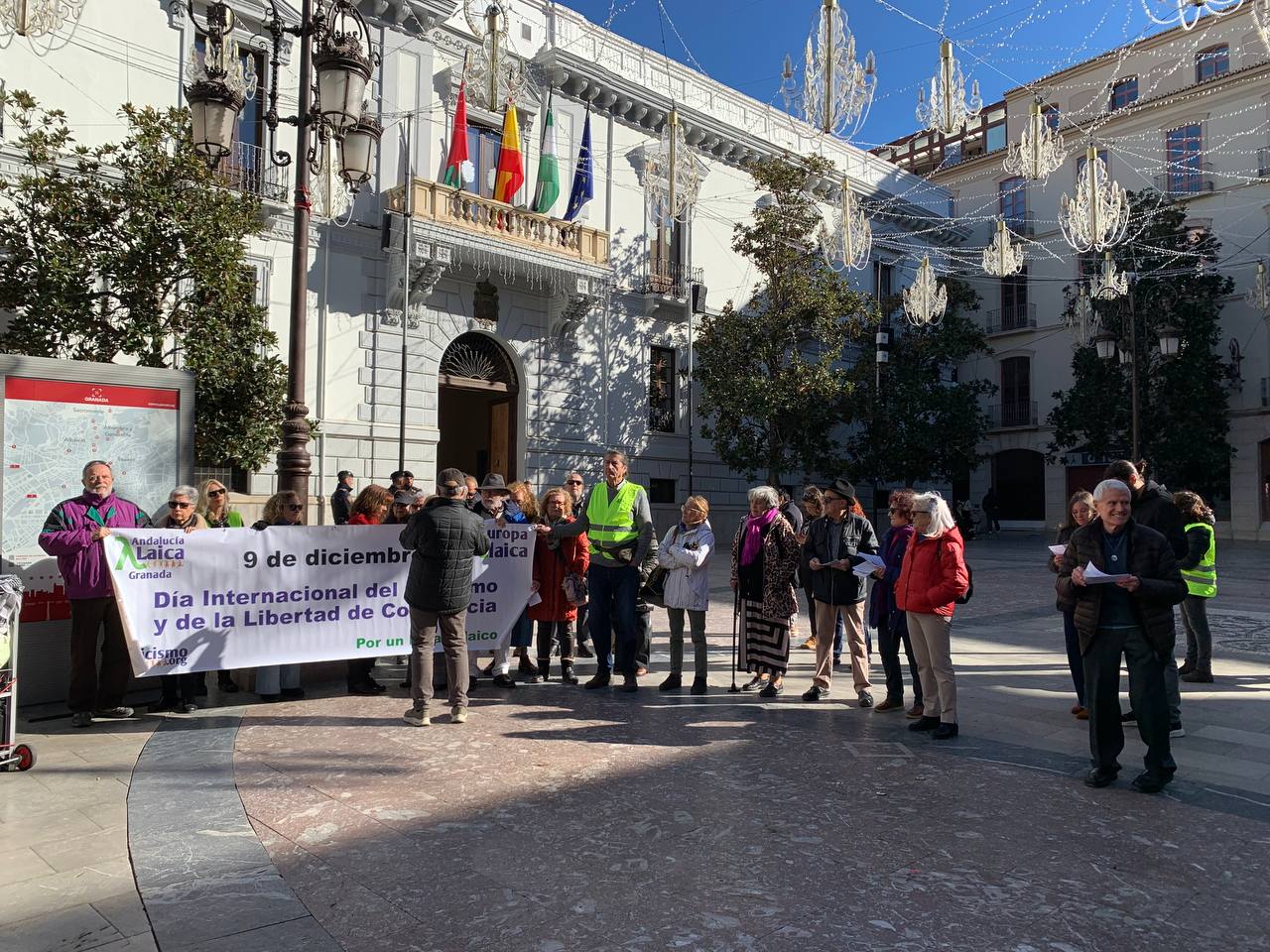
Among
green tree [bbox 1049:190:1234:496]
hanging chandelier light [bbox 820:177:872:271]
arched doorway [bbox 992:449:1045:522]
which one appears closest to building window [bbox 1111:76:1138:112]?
green tree [bbox 1049:190:1234:496]

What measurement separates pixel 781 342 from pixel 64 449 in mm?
18717

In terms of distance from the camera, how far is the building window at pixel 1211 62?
30.6m

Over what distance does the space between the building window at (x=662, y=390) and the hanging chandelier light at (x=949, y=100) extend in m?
14.1

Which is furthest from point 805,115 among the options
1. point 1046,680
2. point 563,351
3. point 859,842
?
point 563,351

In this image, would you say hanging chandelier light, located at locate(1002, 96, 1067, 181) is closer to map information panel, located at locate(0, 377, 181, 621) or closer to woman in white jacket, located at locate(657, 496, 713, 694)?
woman in white jacket, located at locate(657, 496, 713, 694)

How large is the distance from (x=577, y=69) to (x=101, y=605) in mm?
19232

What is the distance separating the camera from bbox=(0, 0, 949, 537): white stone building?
1677 cm

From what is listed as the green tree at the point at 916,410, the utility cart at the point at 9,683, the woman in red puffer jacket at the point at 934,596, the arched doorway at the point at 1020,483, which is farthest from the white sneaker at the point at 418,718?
the arched doorway at the point at 1020,483

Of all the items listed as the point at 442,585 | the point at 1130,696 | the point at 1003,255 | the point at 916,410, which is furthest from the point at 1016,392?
the point at 442,585

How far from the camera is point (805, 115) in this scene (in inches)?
386

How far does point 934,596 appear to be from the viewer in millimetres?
5863

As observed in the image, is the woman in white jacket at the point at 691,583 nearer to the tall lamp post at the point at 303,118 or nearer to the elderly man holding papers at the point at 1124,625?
the elderly man holding papers at the point at 1124,625

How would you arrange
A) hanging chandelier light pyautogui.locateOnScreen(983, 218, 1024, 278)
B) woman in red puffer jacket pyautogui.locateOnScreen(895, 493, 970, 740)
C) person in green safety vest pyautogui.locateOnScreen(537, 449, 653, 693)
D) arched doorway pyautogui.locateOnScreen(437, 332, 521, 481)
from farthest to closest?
arched doorway pyautogui.locateOnScreen(437, 332, 521, 481), hanging chandelier light pyautogui.locateOnScreen(983, 218, 1024, 278), person in green safety vest pyautogui.locateOnScreen(537, 449, 653, 693), woman in red puffer jacket pyautogui.locateOnScreen(895, 493, 970, 740)

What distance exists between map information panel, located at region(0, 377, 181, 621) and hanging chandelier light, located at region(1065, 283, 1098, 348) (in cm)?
2924
